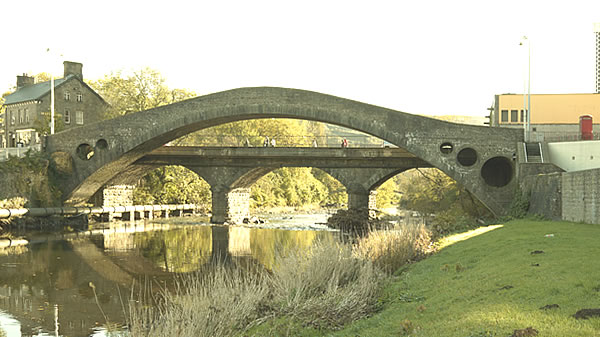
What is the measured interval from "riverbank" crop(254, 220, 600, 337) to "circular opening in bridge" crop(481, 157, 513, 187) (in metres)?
20.5

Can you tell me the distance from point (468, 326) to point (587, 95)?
1664 inches

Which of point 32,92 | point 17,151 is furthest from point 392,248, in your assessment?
point 32,92

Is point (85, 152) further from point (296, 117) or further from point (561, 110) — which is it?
point (561, 110)

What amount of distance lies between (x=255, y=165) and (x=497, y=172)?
1835 cm

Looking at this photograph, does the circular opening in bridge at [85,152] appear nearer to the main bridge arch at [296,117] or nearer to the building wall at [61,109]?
the main bridge arch at [296,117]

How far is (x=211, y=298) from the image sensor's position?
34.4 ft

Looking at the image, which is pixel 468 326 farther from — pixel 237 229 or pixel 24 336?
pixel 237 229

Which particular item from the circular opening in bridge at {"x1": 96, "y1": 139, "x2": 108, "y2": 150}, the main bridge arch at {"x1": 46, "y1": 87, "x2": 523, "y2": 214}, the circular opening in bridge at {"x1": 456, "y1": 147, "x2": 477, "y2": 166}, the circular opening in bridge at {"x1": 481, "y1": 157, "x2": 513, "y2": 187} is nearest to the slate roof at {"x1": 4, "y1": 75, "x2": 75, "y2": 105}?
the main bridge arch at {"x1": 46, "y1": 87, "x2": 523, "y2": 214}

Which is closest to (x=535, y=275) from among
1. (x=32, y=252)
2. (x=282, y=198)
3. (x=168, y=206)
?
(x=32, y=252)

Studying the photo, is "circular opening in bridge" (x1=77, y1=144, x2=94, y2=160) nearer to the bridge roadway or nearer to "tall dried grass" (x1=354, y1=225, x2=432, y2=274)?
the bridge roadway

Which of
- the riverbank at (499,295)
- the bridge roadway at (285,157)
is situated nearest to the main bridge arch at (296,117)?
the bridge roadway at (285,157)

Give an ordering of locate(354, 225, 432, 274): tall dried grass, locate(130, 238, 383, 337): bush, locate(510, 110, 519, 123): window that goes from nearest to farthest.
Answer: locate(130, 238, 383, 337): bush → locate(354, 225, 432, 274): tall dried grass → locate(510, 110, 519, 123): window

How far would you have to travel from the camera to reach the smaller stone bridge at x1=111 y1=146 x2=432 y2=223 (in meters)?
42.5

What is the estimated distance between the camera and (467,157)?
3641 cm
